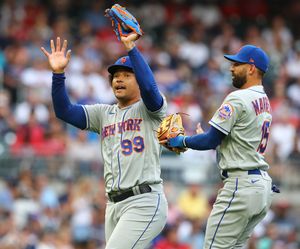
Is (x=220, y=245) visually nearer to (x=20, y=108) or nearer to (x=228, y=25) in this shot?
(x=20, y=108)

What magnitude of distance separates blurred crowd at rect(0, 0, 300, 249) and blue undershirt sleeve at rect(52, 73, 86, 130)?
15.8ft

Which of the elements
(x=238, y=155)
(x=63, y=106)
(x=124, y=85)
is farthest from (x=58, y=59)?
(x=238, y=155)

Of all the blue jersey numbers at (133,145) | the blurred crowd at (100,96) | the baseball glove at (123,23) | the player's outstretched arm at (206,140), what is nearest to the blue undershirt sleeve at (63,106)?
the blue jersey numbers at (133,145)

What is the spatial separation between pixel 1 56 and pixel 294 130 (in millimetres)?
5393

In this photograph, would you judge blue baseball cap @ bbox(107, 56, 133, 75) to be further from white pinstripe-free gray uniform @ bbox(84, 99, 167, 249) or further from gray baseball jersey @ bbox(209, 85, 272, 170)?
gray baseball jersey @ bbox(209, 85, 272, 170)

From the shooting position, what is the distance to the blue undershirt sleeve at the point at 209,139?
7.10 metres

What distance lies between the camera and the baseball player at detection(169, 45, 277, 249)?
281 inches

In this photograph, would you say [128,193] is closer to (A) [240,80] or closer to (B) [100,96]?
(A) [240,80]

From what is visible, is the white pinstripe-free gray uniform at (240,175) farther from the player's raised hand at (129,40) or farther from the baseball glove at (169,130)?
the player's raised hand at (129,40)

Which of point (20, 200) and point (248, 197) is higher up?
point (248, 197)

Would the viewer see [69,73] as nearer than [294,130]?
No

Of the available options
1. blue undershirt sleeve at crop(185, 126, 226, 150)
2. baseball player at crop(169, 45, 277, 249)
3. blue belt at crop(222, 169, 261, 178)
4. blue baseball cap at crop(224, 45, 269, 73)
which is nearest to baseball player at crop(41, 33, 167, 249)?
baseball player at crop(169, 45, 277, 249)

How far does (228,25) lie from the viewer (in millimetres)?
19422

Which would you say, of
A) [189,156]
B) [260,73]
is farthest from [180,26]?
[260,73]
